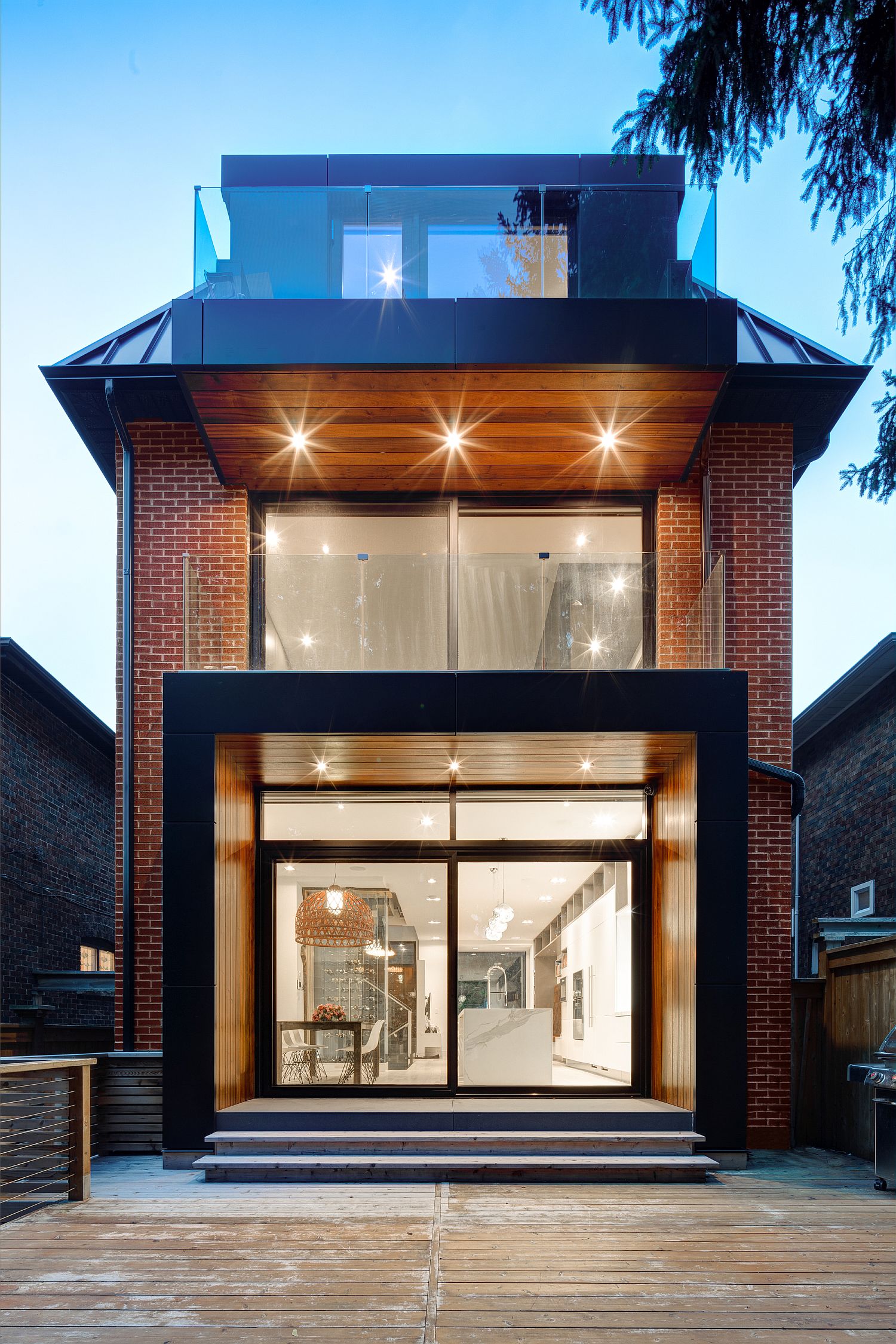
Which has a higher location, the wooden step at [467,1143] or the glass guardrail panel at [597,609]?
the glass guardrail panel at [597,609]

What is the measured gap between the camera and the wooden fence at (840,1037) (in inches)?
A: 353

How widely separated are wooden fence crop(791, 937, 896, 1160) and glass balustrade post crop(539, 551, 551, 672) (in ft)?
12.1

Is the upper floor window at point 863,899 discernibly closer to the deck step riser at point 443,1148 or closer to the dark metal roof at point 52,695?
the deck step riser at point 443,1148

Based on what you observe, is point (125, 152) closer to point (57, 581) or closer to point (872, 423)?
point (57, 581)

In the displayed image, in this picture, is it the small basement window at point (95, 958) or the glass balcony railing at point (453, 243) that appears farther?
the small basement window at point (95, 958)

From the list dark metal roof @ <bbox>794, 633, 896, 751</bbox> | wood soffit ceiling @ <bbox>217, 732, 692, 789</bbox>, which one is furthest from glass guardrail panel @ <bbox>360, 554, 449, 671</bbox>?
dark metal roof @ <bbox>794, 633, 896, 751</bbox>

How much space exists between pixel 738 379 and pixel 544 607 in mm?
3081

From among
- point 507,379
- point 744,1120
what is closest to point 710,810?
point 744,1120

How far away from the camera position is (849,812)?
51.7ft

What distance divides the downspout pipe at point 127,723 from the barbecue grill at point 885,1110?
6.42 metres

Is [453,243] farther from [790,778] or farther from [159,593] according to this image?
[790,778]

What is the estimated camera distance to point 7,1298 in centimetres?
543

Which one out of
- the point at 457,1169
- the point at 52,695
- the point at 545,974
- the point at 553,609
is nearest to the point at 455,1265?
the point at 457,1169

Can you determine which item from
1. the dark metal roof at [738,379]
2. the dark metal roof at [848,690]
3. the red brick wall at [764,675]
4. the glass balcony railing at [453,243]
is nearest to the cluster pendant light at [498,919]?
the red brick wall at [764,675]
